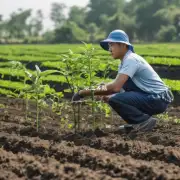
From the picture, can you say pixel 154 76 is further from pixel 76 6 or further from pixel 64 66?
pixel 76 6

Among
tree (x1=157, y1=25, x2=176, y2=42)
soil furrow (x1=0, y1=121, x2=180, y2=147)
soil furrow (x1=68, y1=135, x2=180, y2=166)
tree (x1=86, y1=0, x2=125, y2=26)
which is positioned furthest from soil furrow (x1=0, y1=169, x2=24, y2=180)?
tree (x1=86, y1=0, x2=125, y2=26)

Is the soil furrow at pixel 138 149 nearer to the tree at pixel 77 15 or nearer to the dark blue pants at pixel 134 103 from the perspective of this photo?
the dark blue pants at pixel 134 103

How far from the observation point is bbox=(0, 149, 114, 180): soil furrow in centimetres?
441

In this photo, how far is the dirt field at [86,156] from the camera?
448cm

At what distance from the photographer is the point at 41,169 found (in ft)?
15.2

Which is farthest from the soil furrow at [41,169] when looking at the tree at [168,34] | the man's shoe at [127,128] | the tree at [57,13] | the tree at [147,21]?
the tree at [57,13]

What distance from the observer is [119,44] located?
22.5 ft

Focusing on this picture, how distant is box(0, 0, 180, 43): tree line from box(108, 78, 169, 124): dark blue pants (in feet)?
178

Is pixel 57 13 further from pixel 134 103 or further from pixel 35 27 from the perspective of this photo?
pixel 134 103

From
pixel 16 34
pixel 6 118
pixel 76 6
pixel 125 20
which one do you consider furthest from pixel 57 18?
pixel 6 118

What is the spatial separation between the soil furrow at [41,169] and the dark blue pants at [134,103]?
197cm

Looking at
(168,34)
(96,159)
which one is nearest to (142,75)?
(96,159)

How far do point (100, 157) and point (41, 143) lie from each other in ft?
3.29

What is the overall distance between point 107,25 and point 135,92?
66.4 m
